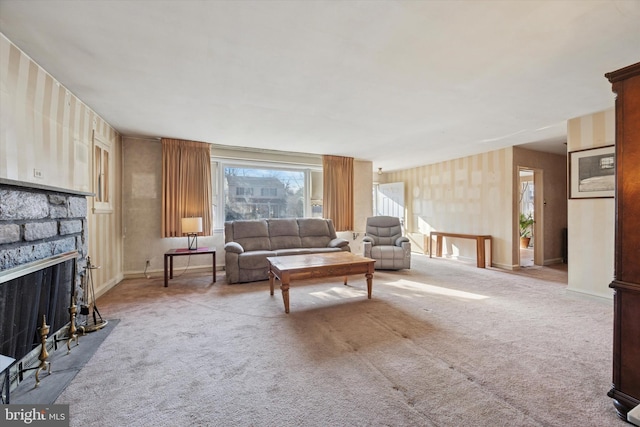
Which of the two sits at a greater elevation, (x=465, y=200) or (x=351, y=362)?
(x=465, y=200)

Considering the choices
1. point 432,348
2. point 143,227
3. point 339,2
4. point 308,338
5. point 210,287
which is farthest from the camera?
point 143,227

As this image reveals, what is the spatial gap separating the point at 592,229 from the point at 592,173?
705 millimetres

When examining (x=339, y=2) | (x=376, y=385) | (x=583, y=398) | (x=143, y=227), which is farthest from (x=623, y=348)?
(x=143, y=227)

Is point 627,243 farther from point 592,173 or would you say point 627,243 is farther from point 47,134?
point 47,134

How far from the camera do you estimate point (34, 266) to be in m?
1.66

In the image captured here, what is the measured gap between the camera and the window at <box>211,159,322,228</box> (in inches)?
200

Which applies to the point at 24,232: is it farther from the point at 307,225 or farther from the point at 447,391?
the point at 307,225

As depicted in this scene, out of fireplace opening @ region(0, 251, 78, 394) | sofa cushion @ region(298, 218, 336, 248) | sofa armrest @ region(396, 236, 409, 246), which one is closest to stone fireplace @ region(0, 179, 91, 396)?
fireplace opening @ region(0, 251, 78, 394)

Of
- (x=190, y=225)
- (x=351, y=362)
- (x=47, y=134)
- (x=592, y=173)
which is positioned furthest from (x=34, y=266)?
(x=592, y=173)

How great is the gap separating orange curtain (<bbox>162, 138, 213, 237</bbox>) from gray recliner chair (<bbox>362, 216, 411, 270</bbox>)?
303cm

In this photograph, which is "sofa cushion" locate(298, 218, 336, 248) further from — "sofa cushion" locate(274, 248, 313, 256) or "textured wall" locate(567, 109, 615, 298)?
"textured wall" locate(567, 109, 615, 298)

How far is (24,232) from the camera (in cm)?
164

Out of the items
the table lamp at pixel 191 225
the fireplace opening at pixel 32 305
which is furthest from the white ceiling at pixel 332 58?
the fireplace opening at pixel 32 305

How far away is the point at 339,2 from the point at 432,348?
8.02ft
